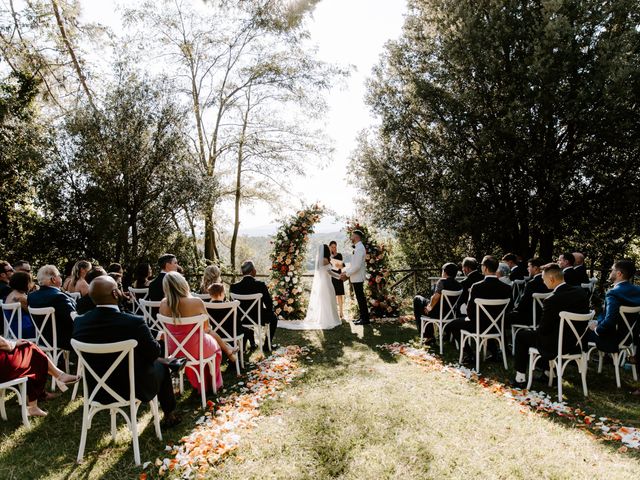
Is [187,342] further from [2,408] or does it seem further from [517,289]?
[517,289]

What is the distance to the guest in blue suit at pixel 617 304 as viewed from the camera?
5.17 meters

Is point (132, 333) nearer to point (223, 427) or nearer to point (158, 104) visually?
point (223, 427)

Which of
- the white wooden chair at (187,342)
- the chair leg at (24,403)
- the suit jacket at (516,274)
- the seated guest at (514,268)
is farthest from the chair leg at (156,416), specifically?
the suit jacket at (516,274)

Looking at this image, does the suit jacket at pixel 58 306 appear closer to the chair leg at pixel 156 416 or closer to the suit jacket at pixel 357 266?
the chair leg at pixel 156 416

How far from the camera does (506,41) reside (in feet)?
34.7

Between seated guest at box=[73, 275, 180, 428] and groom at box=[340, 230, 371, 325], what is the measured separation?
6275 mm

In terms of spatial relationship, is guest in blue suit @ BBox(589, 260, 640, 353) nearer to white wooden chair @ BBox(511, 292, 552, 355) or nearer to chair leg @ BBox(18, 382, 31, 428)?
white wooden chair @ BBox(511, 292, 552, 355)

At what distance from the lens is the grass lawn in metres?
3.39

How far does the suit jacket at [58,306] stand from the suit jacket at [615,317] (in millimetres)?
7123

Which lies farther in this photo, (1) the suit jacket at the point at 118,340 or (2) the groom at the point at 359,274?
(2) the groom at the point at 359,274

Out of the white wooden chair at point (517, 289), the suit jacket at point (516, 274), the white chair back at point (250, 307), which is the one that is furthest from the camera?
the suit jacket at point (516, 274)

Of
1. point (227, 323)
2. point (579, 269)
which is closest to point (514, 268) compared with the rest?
point (579, 269)

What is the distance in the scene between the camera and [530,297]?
6504mm

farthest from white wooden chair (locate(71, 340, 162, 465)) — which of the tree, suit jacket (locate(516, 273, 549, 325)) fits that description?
the tree
